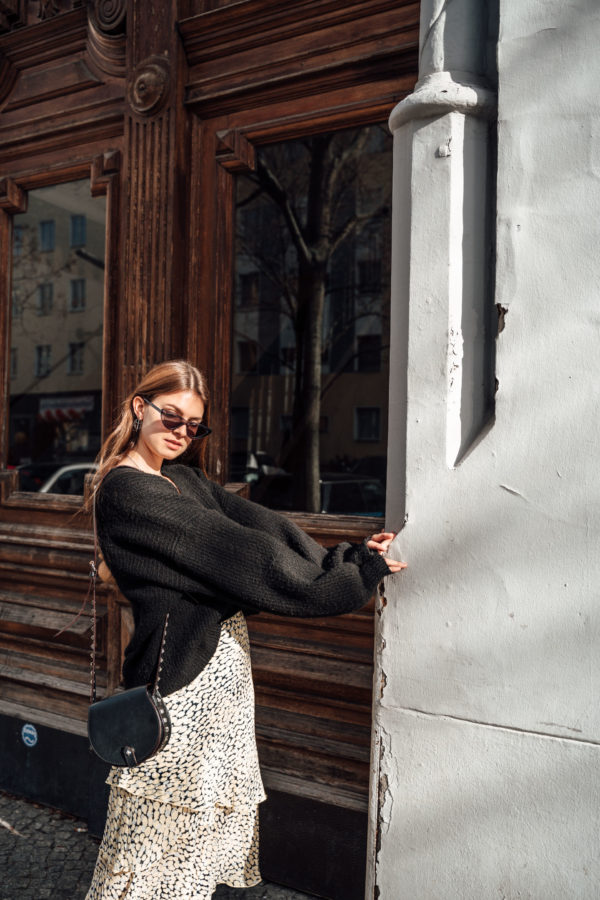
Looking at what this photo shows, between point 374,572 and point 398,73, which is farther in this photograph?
point 398,73

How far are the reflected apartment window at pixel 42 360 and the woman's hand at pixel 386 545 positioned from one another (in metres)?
4.15

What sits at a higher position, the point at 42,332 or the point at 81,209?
the point at 81,209

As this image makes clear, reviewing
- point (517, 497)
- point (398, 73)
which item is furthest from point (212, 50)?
point (517, 497)

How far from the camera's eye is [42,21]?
3.94 meters

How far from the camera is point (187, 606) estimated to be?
1996 millimetres

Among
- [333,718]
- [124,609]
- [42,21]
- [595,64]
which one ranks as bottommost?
[333,718]

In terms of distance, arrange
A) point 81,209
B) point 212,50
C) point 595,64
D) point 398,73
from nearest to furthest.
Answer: point 595,64
point 398,73
point 212,50
point 81,209

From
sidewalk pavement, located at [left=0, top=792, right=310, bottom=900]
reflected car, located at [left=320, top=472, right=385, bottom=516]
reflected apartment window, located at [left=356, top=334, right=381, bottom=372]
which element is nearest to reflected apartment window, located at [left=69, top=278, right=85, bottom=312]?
reflected apartment window, located at [left=356, top=334, right=381, bottom=372]

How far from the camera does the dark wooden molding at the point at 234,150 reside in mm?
3432

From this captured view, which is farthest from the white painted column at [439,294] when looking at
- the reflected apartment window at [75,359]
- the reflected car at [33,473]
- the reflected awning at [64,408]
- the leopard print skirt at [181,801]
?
the reflected apartment window at [75,359]

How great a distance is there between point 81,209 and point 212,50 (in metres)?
1.65

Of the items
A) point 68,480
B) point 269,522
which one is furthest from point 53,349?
point 269,522

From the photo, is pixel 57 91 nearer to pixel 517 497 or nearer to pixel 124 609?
pixel 124 609

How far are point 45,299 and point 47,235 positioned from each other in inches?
33.1
